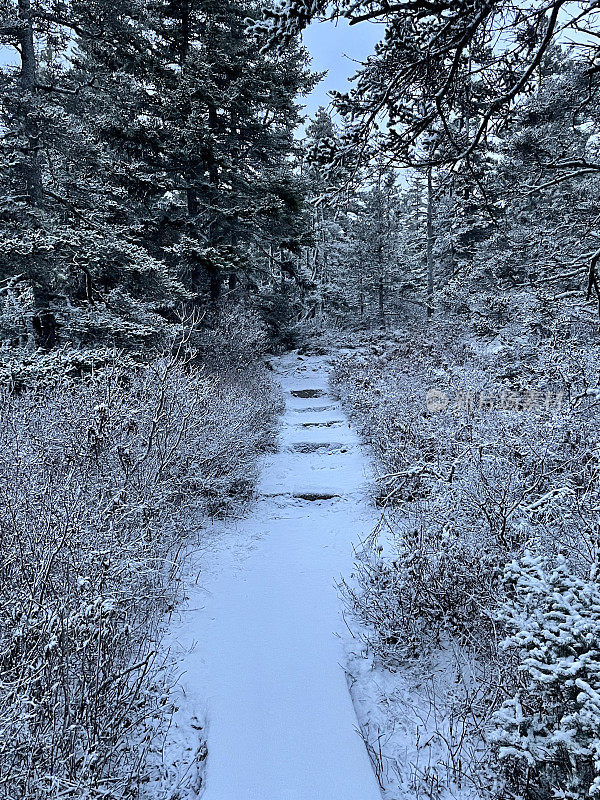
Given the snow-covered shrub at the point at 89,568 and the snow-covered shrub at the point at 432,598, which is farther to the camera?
the snow-covered shrub at the point at 432,598

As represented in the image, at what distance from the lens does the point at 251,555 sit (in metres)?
5.82

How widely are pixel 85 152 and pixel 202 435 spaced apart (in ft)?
25.1

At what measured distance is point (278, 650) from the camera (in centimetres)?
406

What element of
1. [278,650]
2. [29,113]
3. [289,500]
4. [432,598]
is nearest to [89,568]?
[278,650]

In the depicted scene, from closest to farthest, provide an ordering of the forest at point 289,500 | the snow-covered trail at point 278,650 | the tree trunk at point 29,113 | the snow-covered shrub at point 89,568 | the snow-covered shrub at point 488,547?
the snow-covered shrub at point 89,568, the forest at point 289,500, the snow-covered shrub at point 488,547, the snow-covered trail at point 278,650, the tree trunk at point 29,113

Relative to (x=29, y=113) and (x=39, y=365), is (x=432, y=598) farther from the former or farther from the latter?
(x=29, y=113)

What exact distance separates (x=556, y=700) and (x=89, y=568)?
2.92 m

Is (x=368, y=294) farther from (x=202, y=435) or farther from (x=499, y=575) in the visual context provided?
(x=499, y=575)

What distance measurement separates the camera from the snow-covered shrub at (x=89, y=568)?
2092 millimetres

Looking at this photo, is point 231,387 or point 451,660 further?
point 231,387

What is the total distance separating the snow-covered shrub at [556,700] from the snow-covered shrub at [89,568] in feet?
6.65

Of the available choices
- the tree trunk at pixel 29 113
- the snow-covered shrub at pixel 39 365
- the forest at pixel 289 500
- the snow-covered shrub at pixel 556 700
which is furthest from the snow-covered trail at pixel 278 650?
the tree trunk at pixel 29 113

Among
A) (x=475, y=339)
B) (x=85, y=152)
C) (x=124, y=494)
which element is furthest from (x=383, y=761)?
(x=475, y=339)

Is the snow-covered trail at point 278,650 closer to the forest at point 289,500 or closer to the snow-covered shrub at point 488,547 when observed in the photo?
the forest at point 289,500
